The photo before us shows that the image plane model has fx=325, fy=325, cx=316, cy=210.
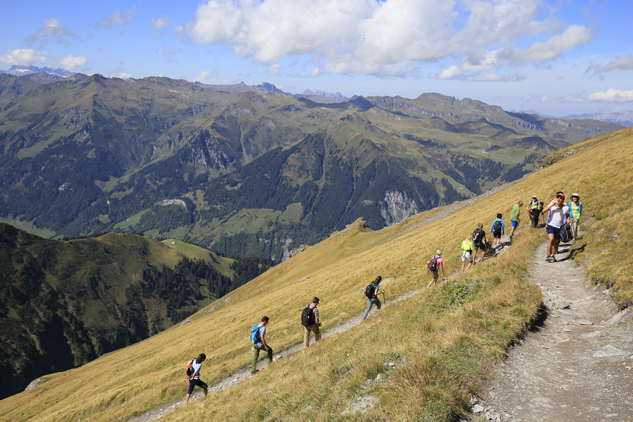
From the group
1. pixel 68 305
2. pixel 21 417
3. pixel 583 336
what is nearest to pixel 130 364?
pixel 21 417

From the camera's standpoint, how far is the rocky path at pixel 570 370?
7.60 meters

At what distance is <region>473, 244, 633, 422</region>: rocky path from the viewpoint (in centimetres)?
760

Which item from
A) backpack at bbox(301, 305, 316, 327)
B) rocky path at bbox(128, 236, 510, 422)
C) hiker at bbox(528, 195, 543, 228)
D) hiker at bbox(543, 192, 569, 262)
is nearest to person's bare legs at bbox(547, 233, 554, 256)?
hiker at bbox(543, 192, 569, 262)

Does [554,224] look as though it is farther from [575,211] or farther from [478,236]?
[478,236]

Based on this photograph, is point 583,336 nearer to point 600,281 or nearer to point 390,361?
point 600,281

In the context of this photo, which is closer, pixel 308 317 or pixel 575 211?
pixel 308 317

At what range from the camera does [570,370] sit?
9523mm

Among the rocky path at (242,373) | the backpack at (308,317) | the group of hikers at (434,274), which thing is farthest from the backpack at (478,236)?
the backpack at (308,317)

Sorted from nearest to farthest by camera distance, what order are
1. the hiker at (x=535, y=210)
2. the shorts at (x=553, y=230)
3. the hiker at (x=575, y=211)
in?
the shorts at (x=553, y=230) < the hiker at (x=575, y=211) < the hiker at (x=535, y=210)

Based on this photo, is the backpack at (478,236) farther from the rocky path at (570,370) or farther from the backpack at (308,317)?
the backpack at (308,317)

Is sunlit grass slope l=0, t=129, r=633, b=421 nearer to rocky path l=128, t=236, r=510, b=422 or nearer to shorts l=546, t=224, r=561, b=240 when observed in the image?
rocky path l=128, t=236, r=510, b=422

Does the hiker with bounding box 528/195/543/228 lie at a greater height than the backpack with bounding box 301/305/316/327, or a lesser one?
greater

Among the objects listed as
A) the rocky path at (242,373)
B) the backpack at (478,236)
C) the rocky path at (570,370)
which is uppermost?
the backpack at (478,236)

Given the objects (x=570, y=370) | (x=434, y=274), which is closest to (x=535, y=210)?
(x=434, y=274)
